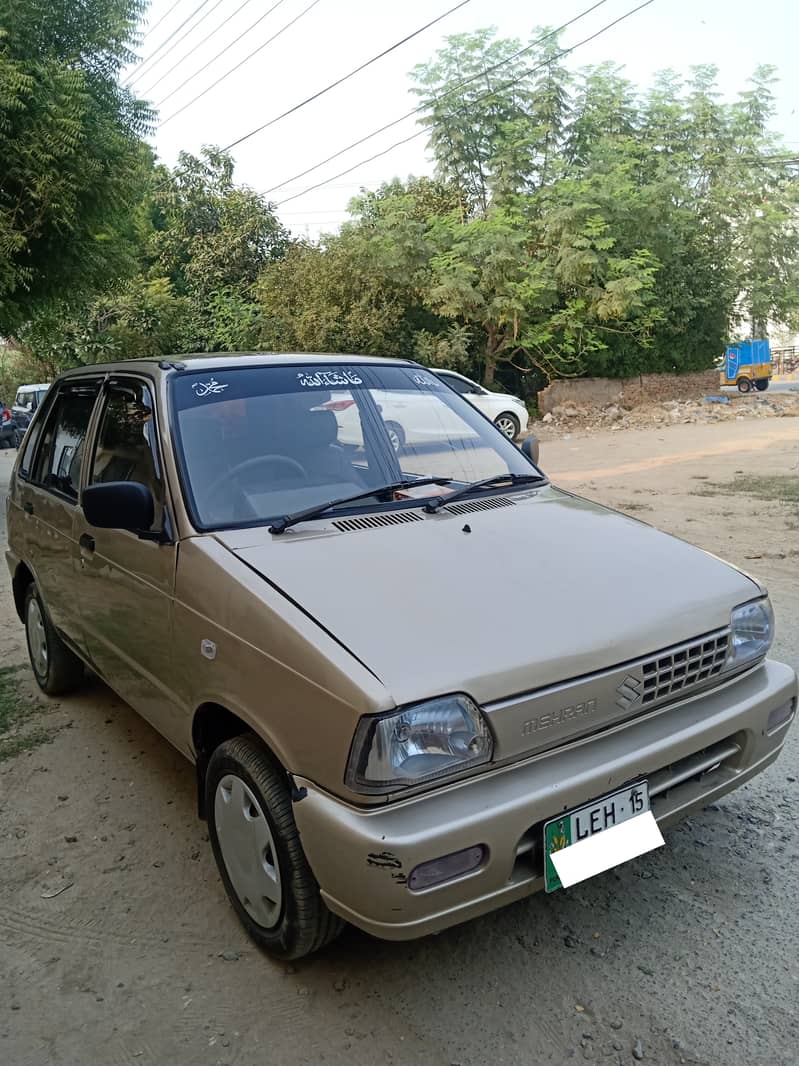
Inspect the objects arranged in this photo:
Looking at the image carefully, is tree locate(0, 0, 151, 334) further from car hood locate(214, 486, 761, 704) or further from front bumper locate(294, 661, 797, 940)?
front bumper locate(294, 661, 797, 940)

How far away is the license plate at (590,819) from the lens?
7.23ft

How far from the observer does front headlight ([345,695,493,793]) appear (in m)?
2.07

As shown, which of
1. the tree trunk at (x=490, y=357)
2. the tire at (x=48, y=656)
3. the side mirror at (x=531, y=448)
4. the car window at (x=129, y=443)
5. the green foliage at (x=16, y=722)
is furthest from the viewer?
the tree trunk at (x=490, y=357)

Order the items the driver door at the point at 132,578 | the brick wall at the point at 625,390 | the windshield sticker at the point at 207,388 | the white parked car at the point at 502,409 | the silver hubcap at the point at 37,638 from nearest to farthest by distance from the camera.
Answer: the driver door at the point at 132,578 → the windshield sticker at the point at 207,388 → the silver hubcap at the point at 37,638 → the white parked car at the point at 502,409 → the brick wall at the point at 625,390

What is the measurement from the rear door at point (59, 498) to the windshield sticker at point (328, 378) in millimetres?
1058

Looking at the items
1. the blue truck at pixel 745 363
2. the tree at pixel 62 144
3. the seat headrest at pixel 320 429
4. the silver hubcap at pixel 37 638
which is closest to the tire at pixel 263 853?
the seat headrest at pixel 320 429

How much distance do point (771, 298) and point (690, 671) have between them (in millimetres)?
27968

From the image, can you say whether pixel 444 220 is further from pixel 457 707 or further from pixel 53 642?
pixel 457 707

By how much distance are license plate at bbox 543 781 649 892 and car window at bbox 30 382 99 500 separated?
2.64 m

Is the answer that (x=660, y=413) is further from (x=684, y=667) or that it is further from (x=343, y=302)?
(x=684, y=667)

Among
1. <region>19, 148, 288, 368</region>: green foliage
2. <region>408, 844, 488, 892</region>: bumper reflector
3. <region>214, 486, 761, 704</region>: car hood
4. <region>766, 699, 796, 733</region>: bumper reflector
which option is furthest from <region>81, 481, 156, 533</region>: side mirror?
<region>19, 148, 288, 368</region>: green foliage

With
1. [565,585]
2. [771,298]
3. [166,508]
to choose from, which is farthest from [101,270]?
[771,298]

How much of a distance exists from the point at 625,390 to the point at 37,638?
21326mm

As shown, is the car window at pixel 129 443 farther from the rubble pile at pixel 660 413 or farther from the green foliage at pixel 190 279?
the green foliage at pixel 190 279
